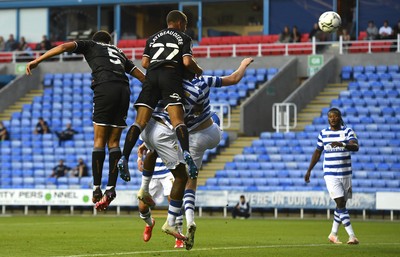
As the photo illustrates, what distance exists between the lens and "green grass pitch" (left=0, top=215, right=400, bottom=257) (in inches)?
546

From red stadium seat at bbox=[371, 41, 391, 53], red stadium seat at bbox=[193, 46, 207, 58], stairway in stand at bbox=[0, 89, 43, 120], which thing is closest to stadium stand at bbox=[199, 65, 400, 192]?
red stadium seat at bbox=[371, 41, 391, 53]

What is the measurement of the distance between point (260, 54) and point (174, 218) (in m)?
25.6

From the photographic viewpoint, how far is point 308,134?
109ft

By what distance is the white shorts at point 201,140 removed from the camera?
1464 centimetres

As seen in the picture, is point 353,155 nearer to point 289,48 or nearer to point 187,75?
point 289,48

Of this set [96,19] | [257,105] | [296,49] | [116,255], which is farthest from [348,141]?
[96,19]

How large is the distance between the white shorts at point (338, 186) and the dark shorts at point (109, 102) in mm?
4607

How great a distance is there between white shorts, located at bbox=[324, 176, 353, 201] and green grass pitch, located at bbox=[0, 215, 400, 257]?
32.8 inches

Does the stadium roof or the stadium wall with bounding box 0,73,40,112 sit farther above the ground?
the stadium roof

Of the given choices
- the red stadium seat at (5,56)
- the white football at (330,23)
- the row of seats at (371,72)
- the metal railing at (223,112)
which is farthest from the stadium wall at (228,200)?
the red stadium seat at (5,56)

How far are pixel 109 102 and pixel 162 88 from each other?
1.13 meters

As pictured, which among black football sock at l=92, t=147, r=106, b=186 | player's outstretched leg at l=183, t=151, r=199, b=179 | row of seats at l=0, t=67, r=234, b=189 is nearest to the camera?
player's outstretched leg at l=183, t=151, r=199, b=179

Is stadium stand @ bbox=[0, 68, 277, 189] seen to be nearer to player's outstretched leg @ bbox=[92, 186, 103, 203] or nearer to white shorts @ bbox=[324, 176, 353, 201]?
white shorts @ bbox=[324, 176, 353, 201]

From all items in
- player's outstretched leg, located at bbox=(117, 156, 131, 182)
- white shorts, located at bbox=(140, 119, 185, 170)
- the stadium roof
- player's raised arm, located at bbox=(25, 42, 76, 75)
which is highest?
the stadium roof
